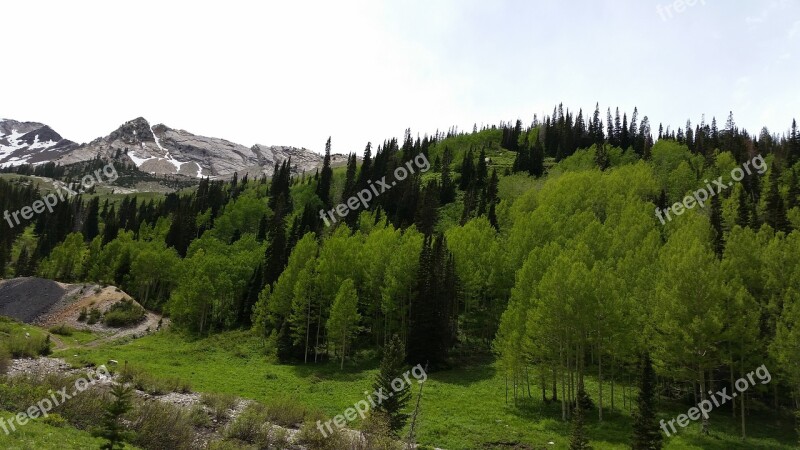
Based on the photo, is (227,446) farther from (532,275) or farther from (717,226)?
(717,226)

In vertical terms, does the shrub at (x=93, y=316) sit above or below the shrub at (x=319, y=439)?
below

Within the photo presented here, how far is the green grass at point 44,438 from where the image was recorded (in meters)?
16.8

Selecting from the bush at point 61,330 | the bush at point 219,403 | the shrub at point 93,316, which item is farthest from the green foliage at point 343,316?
the shrub at point 93,316

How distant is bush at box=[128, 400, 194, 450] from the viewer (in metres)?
22.6

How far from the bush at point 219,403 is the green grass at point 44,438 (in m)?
8.84

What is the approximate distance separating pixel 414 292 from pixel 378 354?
9252mm

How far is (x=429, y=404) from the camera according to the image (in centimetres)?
3925

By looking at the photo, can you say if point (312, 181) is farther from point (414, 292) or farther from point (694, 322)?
point (694, 322)

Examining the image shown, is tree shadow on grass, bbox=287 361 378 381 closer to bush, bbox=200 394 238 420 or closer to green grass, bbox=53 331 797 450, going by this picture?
green grass, bbox=53 331 797 450

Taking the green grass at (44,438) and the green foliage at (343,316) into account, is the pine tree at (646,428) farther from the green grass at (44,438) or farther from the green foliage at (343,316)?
the green foliage at (343,316)

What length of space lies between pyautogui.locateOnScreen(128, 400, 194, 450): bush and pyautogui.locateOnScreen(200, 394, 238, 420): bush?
5074mm

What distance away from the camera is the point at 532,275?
4681 centimetres

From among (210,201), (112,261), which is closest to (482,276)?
(112,261)

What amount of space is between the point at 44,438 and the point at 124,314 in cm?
6307
